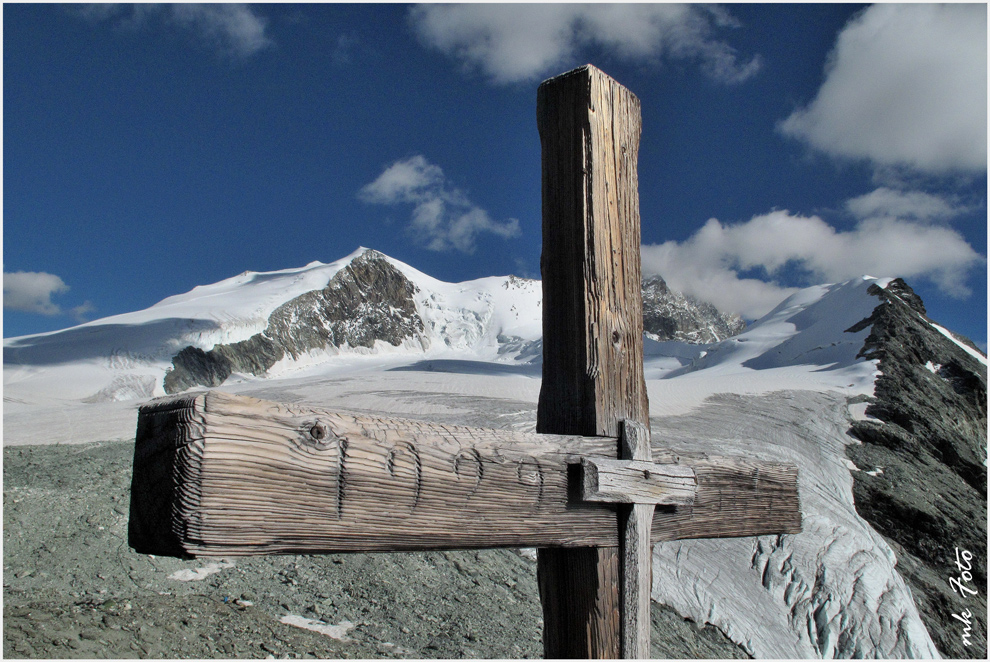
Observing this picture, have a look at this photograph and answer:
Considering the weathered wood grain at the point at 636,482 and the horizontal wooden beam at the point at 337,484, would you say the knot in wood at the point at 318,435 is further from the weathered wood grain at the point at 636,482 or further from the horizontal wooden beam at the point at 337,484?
the weathered wood grain at the point at 636,482

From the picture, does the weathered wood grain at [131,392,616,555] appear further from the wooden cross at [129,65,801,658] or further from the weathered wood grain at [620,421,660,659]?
the weathered wood grain at [620,421,660,659]

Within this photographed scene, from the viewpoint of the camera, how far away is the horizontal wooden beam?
94cm

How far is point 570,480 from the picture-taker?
1446 mm

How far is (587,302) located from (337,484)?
0.85m

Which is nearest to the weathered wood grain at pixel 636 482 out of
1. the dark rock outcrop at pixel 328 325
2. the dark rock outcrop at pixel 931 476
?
the dark rock outcrop at pixel 931 476

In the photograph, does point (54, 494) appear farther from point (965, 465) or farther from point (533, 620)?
point (965, 465)

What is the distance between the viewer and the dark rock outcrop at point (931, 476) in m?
6.45

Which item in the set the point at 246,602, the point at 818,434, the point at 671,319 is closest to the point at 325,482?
the point at 246,602

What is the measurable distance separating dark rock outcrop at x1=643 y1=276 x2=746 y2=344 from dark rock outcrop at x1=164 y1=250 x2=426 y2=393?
126 feet

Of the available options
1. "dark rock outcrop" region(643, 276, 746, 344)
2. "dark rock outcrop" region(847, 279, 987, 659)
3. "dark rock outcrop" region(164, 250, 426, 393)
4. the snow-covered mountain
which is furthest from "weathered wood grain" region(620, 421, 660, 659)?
"dark rock outcrop" region(643, 276, 746, 344)

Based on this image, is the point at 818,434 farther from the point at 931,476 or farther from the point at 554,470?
the point at 554,470

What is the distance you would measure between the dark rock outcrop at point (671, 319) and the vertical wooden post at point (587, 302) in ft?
302

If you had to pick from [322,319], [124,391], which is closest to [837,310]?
[124,391]

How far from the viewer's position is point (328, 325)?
246ft
